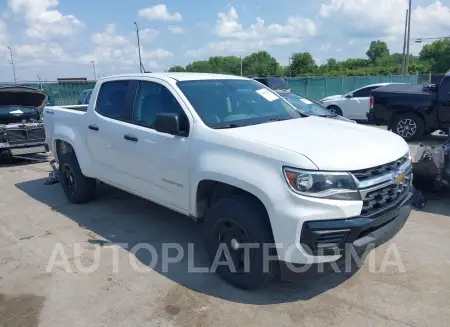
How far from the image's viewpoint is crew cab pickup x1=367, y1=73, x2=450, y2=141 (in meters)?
10.1

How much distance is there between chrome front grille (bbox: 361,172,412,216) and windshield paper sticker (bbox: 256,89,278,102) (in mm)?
1776

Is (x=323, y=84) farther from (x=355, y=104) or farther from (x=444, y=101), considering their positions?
(x=444, y=101)

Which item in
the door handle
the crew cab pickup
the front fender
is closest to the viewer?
the door handle

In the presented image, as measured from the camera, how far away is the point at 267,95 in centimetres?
477

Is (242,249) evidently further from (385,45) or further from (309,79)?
(385,45)

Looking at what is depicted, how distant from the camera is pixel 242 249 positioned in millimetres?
3475

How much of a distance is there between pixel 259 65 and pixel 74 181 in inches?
3266

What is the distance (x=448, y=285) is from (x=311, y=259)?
4.95 feet

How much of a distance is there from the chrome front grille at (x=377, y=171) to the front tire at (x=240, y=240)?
0.80 metres

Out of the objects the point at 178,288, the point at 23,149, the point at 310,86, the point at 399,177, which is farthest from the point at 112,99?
the point at 310,86

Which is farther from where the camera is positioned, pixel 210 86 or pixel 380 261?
pixel 210 86

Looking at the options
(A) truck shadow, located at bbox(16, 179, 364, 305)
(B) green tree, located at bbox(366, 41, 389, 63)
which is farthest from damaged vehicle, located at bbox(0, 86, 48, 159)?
(B) green tree, located at bbox(366, 41, 389, 63)

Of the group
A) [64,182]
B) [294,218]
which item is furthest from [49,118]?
[294,218]

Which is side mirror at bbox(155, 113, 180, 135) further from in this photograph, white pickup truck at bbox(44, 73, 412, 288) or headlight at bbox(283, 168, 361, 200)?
headlight at bbox(283, 168, 361, 200)
